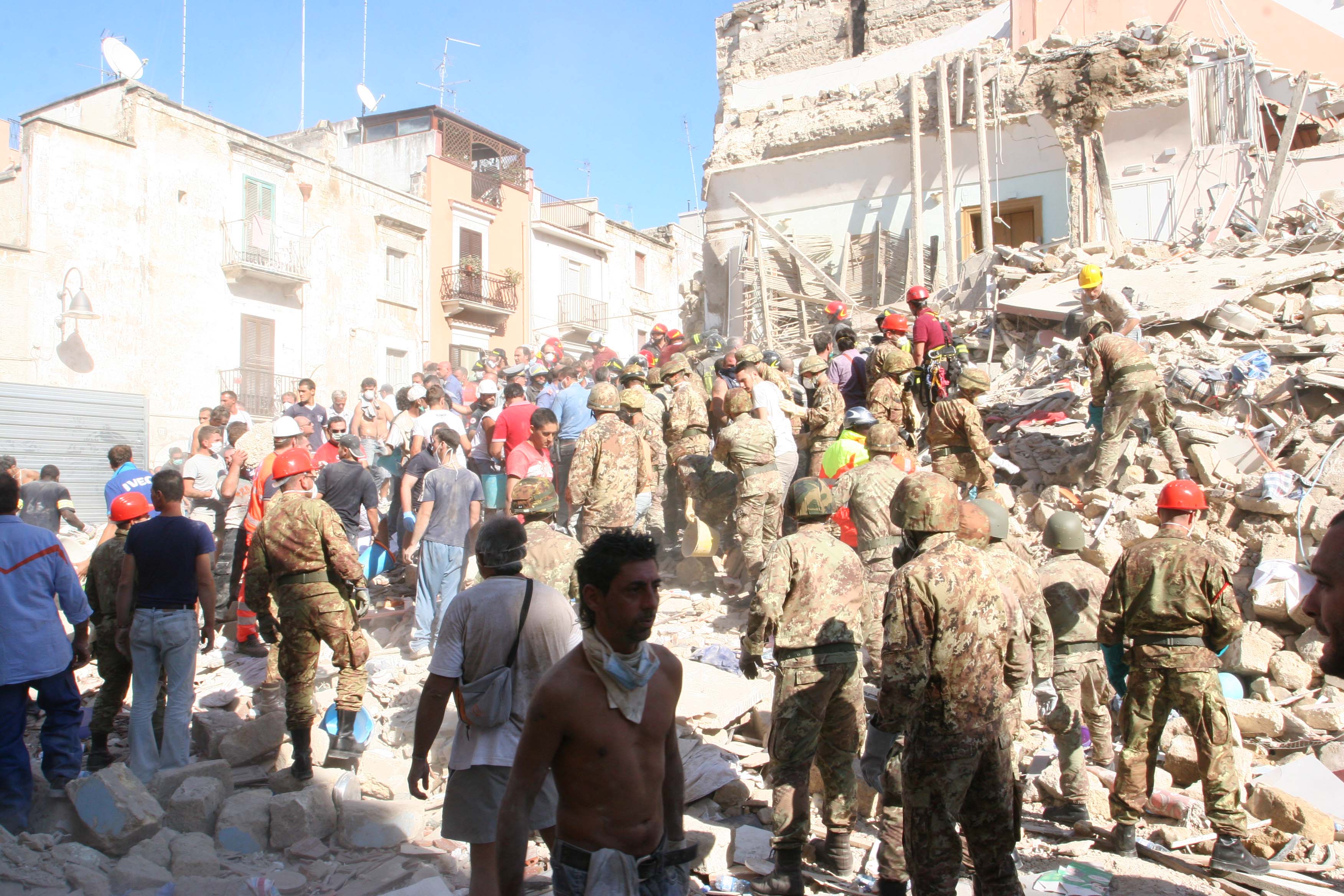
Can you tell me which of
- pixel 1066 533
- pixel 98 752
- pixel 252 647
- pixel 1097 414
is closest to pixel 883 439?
pixel 1066 533

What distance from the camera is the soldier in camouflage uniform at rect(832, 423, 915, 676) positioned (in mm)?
6070

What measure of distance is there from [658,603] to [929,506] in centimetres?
152

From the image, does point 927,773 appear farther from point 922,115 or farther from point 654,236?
point 654,236

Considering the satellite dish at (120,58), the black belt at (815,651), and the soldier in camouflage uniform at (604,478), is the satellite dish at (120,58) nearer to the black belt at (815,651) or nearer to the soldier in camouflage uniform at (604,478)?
the soldier in camouflage uniform at (604,478)

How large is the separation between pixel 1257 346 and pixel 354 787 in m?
9.59

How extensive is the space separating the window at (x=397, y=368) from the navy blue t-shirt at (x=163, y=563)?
65.9 ft

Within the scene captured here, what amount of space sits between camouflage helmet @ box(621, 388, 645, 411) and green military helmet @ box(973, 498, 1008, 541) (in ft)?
9.66

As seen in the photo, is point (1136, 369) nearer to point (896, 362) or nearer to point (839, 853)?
point (896, 362)

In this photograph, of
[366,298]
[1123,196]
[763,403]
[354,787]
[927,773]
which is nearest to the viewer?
[927,773]

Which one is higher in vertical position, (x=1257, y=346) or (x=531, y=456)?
(x=1257, y=346)

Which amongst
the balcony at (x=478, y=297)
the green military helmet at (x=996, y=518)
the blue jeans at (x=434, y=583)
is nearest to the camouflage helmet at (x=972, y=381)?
the green military helmet at (x=996, y=518)

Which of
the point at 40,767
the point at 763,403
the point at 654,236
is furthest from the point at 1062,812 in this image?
the point at 654,236

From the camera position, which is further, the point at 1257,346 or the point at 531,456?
the point at 1257,346

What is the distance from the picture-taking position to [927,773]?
11.6 ft
